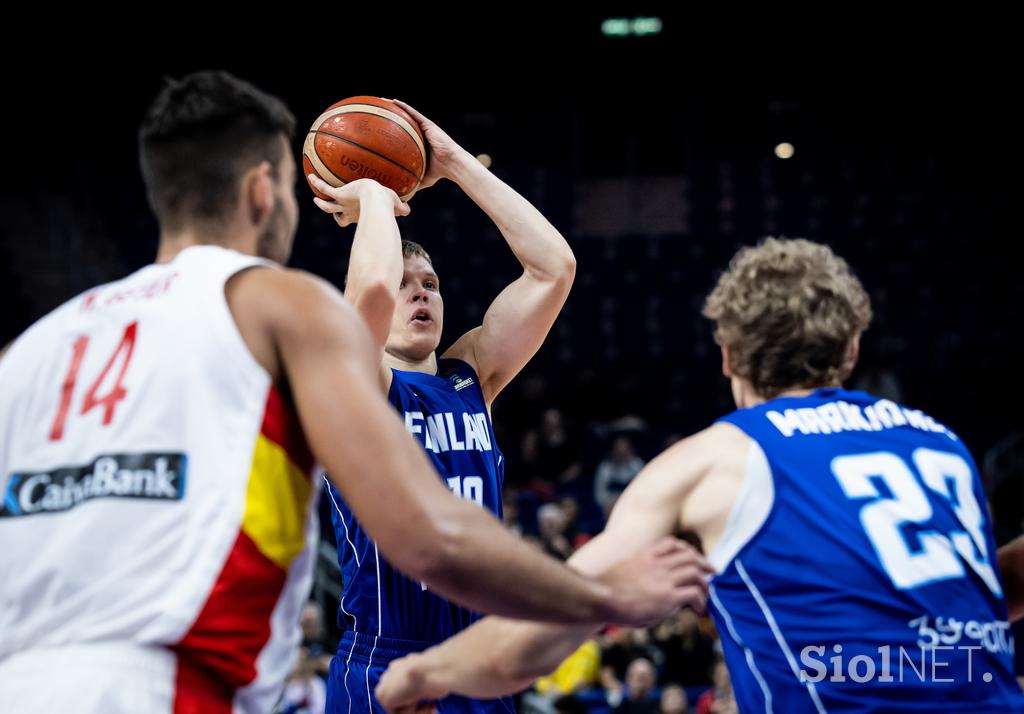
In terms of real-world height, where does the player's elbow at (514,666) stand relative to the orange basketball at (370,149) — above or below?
below

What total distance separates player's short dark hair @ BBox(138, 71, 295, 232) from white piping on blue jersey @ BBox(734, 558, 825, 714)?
1303 millimetres

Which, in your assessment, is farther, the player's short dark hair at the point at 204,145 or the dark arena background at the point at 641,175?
the dark arena background at the point at 641,175

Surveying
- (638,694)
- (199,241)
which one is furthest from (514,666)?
(638,694)

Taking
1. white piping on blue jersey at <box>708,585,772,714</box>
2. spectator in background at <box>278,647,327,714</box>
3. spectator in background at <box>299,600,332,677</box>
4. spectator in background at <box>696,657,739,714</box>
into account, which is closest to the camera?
white piping on blue jersey at <box>708,585,772,714</box>

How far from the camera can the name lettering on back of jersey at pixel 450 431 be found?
3887 mm

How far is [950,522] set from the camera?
2424mm

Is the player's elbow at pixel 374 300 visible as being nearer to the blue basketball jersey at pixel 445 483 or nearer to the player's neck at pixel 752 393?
the blue basketball jersey at pixel 445 483

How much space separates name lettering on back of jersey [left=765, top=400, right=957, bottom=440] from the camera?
249 centimetres

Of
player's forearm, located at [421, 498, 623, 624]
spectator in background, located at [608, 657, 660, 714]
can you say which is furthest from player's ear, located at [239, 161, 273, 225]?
spectator in background, located at [608, 657, 660, 714]

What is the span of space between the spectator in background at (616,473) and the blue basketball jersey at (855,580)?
1060cm

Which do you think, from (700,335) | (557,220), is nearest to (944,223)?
(700,335)

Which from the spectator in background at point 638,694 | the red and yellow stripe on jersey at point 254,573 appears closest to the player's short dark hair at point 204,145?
the red and yellow stripe on jersey at point 254,573

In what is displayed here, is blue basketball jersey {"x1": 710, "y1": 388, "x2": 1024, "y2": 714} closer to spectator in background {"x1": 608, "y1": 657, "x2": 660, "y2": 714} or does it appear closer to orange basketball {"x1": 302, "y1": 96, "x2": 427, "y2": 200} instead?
orange basketball {"x1": 302, "y1": 96, "x2": 427, "y2": 200}

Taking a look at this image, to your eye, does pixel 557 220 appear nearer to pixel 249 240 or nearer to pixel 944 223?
pixel 944 223
